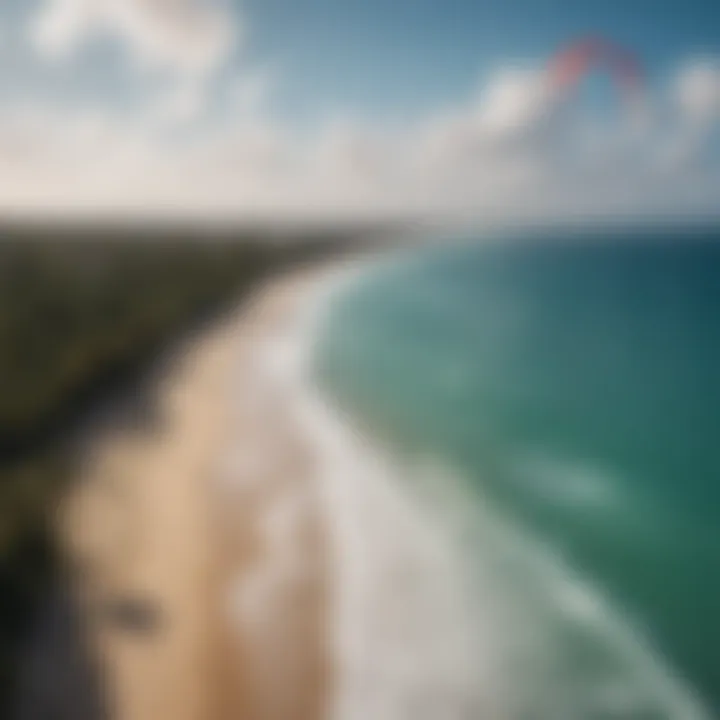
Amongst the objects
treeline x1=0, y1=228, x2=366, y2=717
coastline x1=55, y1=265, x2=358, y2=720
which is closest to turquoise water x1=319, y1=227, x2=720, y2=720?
coastline x1=55, y1=265, x2=358, y2=720

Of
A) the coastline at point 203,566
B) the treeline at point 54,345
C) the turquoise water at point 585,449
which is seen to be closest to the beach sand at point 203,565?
the coastline at point 203,566

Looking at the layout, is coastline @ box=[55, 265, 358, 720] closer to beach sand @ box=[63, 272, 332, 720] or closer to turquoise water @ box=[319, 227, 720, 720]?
beach sand @ box=[63, 272, 332, 720]

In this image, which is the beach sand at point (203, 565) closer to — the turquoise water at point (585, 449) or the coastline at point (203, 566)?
the coastline at point (203, 566)

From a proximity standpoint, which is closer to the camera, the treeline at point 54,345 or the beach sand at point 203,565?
the beach sand at point 203,565

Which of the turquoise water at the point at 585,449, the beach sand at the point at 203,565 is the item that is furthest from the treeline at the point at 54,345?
the turquoise water at the point at 585,449

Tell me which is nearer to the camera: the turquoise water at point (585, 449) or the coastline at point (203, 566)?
the coastline at point (203, 566)

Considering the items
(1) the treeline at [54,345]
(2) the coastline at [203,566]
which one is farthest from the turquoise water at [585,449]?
(1) the treeline at [54,345]

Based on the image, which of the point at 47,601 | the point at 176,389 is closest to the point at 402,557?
the point at 47,601
